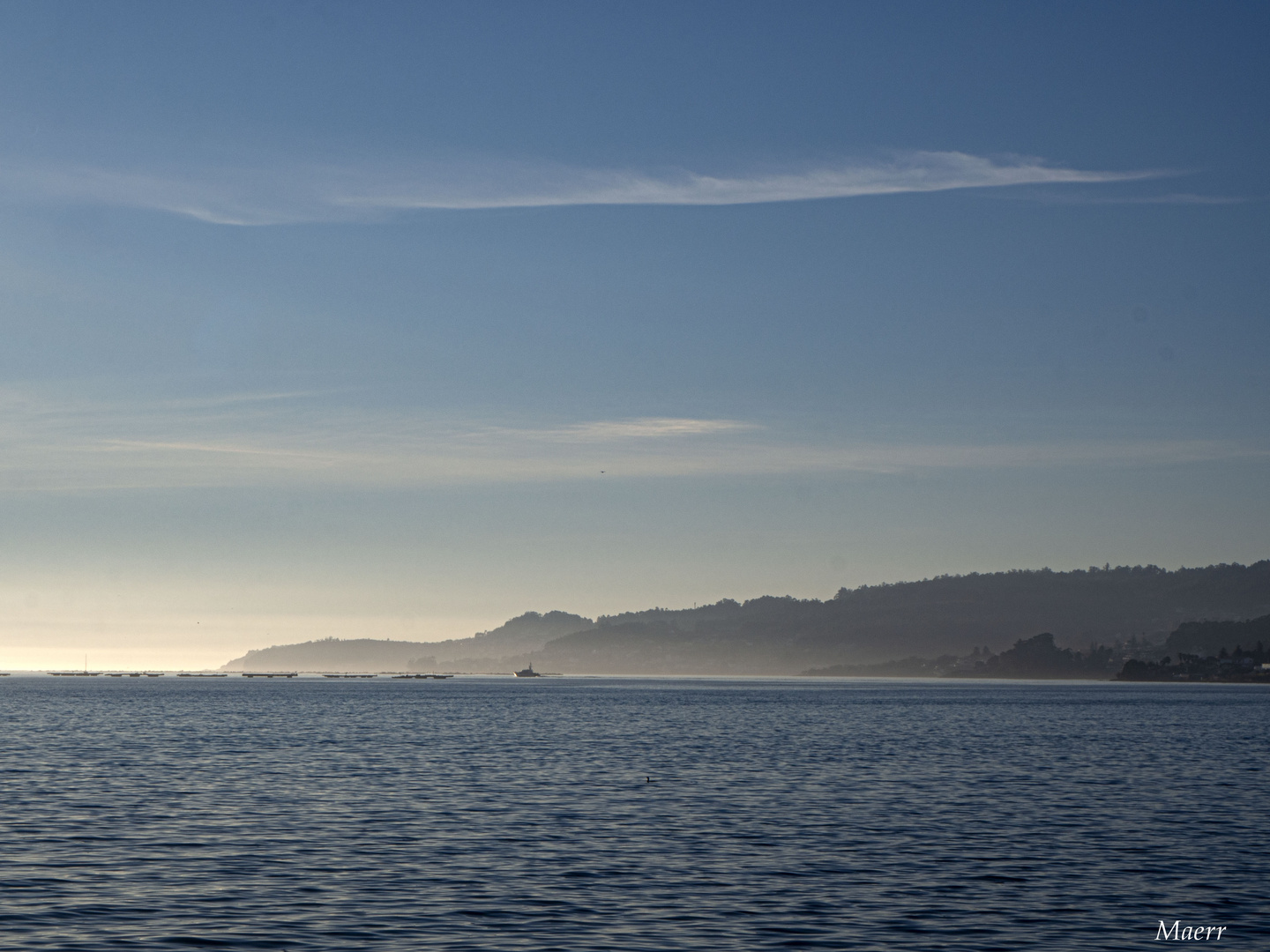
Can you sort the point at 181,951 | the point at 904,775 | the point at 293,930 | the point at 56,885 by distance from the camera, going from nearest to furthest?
the point at 181,951, the point at 293,930, the point at 56,885, the point at 904,775

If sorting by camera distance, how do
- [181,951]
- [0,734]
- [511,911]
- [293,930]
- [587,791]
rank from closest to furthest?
1. [181,951]
2. [293,930]
3. [511,911]
4. [587,791]
5. [0,734]

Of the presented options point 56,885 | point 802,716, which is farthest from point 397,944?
point 802,716

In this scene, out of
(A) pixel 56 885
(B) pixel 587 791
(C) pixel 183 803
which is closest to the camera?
(A) pixel 56 885

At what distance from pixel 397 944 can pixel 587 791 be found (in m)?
40.7

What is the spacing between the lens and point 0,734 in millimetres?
137375

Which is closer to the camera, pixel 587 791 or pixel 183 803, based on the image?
pixel 183 803

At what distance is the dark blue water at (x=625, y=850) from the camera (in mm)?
36312

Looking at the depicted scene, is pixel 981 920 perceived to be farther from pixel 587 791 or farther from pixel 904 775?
pixel 904 775

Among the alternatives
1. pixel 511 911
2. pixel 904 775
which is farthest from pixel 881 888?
pixel 904 775

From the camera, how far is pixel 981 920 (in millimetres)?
37562

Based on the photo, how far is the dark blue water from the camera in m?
36.3

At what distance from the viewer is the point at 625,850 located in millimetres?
51031

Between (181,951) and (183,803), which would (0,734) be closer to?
(183,803)

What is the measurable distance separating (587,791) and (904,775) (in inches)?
931
